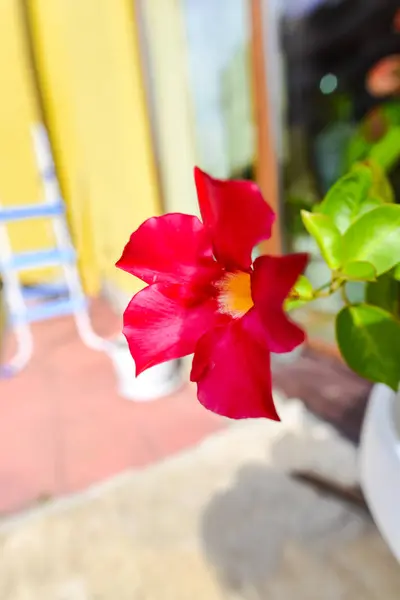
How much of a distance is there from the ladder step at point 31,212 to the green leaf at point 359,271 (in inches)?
65.7

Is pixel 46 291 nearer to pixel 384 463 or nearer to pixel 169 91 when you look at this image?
pixel 169 91

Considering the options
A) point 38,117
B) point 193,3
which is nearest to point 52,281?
point 38,117

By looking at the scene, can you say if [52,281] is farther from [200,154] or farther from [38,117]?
[200,154]

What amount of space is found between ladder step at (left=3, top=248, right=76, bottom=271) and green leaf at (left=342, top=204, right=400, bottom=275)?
1672 millimetres

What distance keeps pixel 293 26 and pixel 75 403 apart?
1133 millimetres

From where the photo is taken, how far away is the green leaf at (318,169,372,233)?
1.06 feet

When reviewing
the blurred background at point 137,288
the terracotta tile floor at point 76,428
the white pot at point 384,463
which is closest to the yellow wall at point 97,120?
the blurred background at point 137,288

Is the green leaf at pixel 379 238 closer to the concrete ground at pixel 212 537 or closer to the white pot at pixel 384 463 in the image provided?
the white pot at pixel 384 463

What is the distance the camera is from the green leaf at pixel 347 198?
0.32m

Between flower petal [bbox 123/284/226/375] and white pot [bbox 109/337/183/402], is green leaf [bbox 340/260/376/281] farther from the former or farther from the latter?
white pot [bbox 109/337/183/402]

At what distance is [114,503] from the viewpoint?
2.81ft

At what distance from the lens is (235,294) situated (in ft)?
0.90

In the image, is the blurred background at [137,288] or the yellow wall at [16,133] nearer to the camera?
the blurred background at [137,288]

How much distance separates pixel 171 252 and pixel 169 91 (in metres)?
1.35
